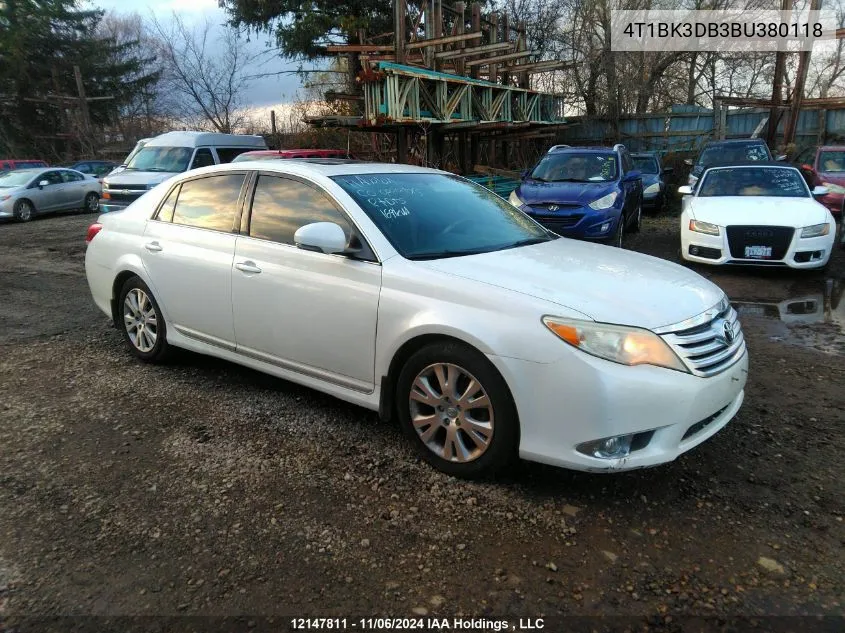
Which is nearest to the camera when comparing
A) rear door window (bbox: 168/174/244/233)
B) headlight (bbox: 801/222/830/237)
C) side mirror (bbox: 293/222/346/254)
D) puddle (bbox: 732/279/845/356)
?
side mirror (bbox: 293/222/346/254)

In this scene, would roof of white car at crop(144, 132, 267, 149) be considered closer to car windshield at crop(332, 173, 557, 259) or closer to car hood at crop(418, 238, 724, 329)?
car windshield at crop(332, 173, 557, 259)

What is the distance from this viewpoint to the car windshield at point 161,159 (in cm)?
1280

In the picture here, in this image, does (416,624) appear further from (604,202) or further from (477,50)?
(477,50)

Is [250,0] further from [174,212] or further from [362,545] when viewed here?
[362,545]

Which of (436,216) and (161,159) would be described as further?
(161,159)

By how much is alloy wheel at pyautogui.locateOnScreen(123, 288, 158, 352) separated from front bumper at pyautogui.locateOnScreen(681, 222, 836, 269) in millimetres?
6773

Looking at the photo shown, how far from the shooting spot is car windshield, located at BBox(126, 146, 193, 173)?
12.8 m

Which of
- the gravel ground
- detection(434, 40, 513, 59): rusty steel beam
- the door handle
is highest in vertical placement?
detection(434, 40, 513, 59): rusty steel beam

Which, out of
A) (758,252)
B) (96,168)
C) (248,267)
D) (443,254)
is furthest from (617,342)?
(96,168)

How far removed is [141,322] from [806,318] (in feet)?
20.9

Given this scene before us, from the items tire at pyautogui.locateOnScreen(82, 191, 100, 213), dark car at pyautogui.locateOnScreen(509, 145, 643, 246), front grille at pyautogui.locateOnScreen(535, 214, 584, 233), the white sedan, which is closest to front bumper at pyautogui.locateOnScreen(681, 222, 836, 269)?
the white sedan

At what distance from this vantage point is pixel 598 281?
3203 millimetres

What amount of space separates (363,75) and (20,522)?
9.73 m

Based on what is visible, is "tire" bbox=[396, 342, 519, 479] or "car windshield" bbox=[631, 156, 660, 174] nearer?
"tire" bbox=[396, 342, 519, 479]
